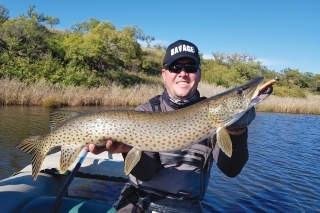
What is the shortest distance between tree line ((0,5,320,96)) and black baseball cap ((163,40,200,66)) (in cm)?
2240

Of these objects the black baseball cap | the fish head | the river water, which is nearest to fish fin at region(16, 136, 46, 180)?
the black baseball cap

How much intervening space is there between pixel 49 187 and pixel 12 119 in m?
10.3

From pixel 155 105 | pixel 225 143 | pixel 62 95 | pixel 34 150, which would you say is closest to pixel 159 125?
pixel 155 105

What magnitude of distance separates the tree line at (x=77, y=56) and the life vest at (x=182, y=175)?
2267 centimetres

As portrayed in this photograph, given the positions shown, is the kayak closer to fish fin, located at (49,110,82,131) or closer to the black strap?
fish fin, located at (49,110,82,131)

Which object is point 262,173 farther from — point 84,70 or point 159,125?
point 84,70

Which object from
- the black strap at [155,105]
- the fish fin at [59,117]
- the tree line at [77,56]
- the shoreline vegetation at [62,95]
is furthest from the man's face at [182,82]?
the tree line at [77,56]

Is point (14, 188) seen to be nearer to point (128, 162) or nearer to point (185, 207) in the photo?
point (128, 162)

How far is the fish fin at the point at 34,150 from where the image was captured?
2752mm

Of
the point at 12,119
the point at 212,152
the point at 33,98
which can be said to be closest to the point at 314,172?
the point at 212,152

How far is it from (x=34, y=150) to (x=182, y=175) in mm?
1369

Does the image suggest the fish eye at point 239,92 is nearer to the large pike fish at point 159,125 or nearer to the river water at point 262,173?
the large pike fish at point 159,125

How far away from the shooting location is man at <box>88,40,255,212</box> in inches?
101

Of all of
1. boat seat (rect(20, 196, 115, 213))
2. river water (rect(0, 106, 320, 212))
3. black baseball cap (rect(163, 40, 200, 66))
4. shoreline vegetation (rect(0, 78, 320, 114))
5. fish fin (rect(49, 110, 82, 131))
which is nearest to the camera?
black baseball cap (rect(163, 40, 200, 66))
